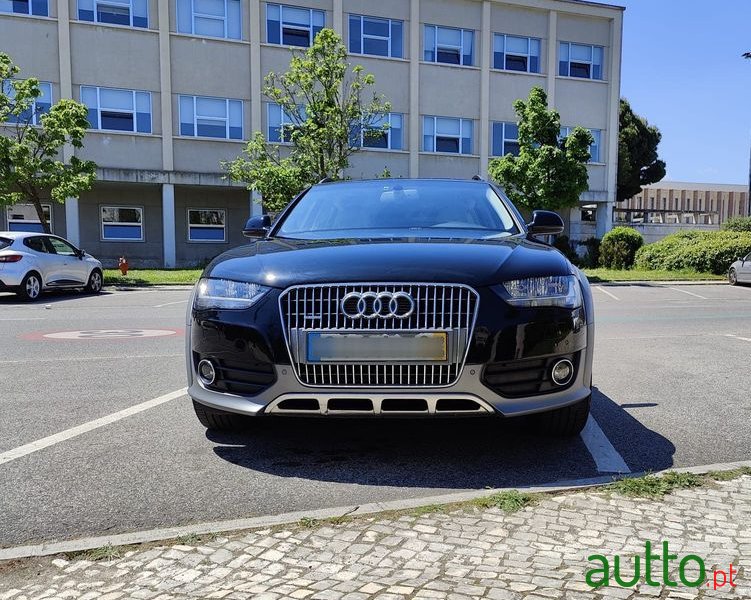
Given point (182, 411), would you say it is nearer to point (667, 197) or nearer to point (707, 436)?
point (707, 436)

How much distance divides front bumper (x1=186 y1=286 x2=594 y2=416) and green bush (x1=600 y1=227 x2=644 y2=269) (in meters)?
26.5

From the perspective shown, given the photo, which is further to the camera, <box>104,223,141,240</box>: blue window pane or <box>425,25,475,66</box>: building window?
<box>425,25,475,66</box>: building window

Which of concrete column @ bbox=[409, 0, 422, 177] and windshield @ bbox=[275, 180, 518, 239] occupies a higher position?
concrete column @ bbox=[409, 0, 422, 177]

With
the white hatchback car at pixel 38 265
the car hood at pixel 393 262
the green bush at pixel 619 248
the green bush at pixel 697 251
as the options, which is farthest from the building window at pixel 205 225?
the car hood at pixel 393 262

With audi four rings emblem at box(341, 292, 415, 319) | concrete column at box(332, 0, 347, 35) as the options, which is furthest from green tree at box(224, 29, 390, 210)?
audi four rings emblem at box(341, 292, 415, 319)

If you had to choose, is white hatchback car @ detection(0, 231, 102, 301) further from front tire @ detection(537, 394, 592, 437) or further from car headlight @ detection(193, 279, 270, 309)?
front tire @ detection(537, 394, 592, 437)

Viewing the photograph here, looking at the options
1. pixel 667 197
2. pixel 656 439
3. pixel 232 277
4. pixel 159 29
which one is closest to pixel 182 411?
pixel 232 277

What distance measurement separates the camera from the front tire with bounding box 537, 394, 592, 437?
3.96m

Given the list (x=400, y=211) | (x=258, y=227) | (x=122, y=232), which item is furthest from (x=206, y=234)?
(x=400, y=211)

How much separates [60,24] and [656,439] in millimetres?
26404

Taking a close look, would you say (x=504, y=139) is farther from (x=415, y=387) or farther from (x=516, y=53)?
(x=415, y=387)

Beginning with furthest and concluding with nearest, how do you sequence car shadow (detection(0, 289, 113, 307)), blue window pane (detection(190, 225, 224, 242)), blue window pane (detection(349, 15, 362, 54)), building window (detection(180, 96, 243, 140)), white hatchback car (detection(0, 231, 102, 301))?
blue window pane (detection(190, 225, 224, 242)), blue window pane (detection(349, 15, 362, 54)), building window (detection(180, 96, 243, 140)), car shadow (detection(0, 289, 113, 307)), white hatchback car (detection(0, 231, 102, 301))

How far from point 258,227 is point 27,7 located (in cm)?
2450

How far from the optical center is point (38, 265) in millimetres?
14594
